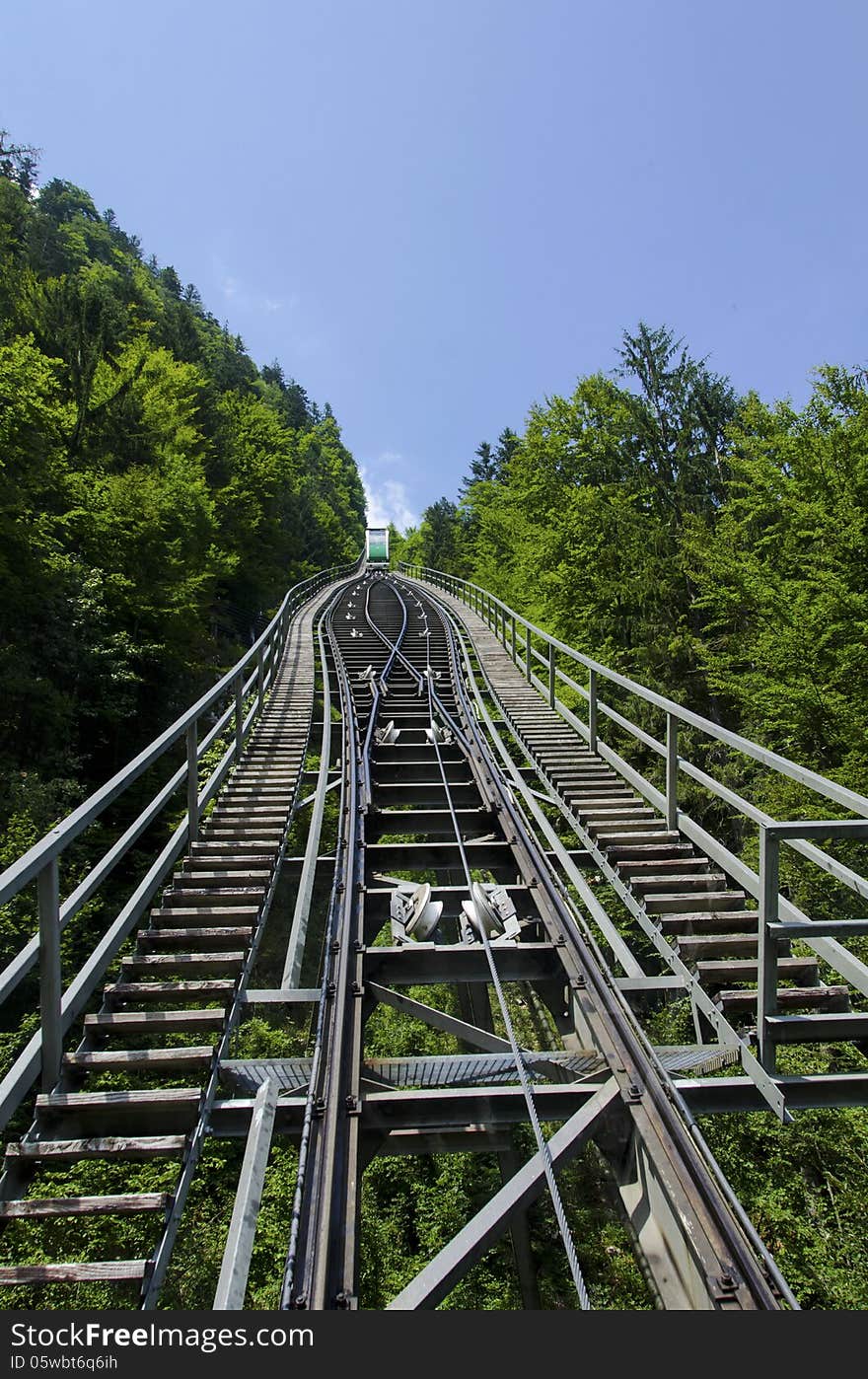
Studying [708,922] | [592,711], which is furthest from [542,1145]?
[592,711]

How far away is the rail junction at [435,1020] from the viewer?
2.52 metres

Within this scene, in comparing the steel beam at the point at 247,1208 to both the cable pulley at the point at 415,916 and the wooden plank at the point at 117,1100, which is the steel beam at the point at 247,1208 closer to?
the wooden plank at the point at 117,1100

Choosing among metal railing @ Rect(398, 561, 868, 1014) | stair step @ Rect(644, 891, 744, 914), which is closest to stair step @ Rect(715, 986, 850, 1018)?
metal railing @ Rect(398, 561, 868, 1014)

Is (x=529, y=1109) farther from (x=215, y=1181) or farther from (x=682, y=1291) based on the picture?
(x=215, y=1181)

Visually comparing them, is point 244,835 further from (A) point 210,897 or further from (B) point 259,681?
(B) point 259,681

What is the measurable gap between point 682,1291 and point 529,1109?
0.71 m

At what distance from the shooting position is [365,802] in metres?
6.66

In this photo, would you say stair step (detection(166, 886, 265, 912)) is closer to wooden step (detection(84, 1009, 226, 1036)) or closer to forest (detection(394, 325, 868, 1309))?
wooden step (detection(84, 1009, 226, 1036))

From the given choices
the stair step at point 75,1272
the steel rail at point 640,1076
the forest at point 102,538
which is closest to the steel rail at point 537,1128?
the steel rail at point 640,1076

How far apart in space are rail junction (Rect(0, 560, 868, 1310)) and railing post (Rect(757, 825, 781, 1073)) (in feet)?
0.05

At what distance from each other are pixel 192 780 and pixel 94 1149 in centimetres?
311

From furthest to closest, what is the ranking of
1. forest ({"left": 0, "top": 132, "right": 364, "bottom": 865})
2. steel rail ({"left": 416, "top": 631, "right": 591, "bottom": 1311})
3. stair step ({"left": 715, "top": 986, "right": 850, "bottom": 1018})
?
forest ({"left": 0, "top": 132, "right": 364, "bottom": 865}) → stair step ({"left": 715, "top": 986, "right": 850, "bottom": 1018}) → steel rail ({"left": 416, "top": 631, "right": 591, "bottom": 1311})

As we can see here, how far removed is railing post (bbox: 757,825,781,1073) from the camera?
321 cm

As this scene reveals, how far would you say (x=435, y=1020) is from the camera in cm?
384
